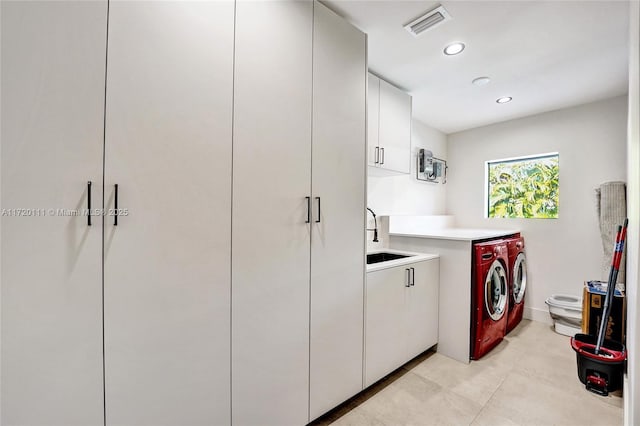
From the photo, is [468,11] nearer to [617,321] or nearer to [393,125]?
[393,125]

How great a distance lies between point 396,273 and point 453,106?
7.24ft

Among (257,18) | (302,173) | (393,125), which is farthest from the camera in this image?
(393,125)

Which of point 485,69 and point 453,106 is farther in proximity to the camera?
point 453,106

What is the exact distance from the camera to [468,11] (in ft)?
5.49

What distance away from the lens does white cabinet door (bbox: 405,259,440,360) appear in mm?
2215

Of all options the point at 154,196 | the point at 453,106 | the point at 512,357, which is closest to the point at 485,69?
the point at 453,106

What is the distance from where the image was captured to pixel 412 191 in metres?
3.51

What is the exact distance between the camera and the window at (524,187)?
10.9 feet

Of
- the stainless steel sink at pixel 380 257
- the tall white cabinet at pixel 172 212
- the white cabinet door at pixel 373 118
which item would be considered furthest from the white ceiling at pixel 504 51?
the stainless steel sink at pixel 380 257

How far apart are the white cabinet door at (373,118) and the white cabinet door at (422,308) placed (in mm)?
988

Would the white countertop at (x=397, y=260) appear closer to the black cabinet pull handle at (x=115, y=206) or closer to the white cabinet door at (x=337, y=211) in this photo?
the white cabinet door at (x=337, y=211)

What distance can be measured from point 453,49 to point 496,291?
2.21 meters

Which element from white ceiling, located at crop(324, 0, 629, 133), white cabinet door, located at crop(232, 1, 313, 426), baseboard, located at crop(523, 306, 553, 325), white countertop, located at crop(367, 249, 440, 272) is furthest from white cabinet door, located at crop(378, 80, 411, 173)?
baseboard, located at crop(523, 306, 553, 325)

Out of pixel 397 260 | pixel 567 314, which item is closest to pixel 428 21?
pixel 397 260
